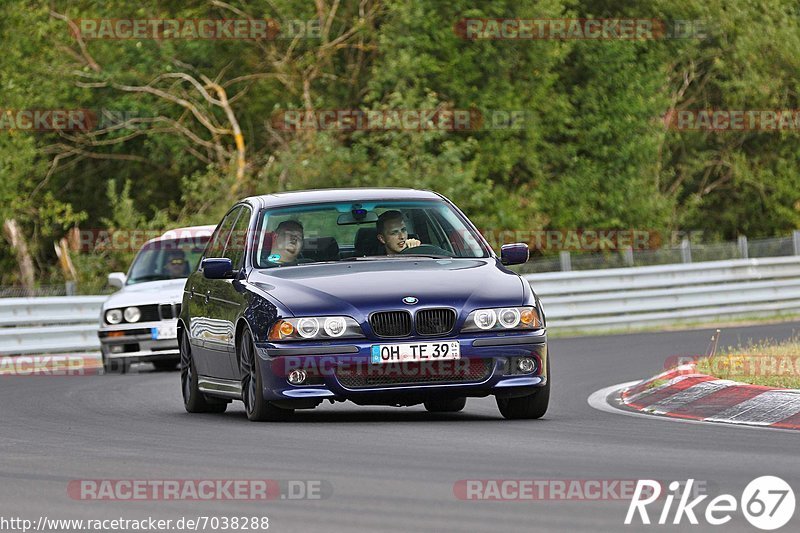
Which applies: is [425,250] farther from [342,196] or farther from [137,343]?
[137,343]

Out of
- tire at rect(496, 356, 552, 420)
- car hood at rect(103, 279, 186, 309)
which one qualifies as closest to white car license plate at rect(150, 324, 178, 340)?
car hood at rect(103, 279, 186, 309)

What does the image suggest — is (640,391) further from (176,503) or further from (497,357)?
(176,503)

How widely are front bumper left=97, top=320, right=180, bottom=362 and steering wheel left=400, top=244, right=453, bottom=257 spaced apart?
8870mm

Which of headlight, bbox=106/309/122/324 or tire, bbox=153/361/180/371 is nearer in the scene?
headlight, bbox=106/309/122/324

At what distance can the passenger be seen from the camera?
41.1 feet

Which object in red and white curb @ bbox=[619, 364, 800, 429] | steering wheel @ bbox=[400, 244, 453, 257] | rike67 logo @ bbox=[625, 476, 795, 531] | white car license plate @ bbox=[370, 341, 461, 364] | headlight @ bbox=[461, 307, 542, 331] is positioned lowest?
red and white curb @ bbox=[619, 364, 800, 429]

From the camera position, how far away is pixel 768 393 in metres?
12.3

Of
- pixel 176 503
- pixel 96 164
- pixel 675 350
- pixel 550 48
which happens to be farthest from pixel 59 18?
pixel 176 503

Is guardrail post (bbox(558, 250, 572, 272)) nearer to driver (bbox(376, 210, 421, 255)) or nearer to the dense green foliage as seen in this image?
the dense green foliage

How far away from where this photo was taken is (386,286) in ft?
37.8

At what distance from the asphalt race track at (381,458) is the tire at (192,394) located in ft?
0.33

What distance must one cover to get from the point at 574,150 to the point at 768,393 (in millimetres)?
27596

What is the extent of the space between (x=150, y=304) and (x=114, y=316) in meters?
0.61

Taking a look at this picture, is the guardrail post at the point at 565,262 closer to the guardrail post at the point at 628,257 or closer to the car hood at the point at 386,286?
the guardrail post at the point at 628,257
